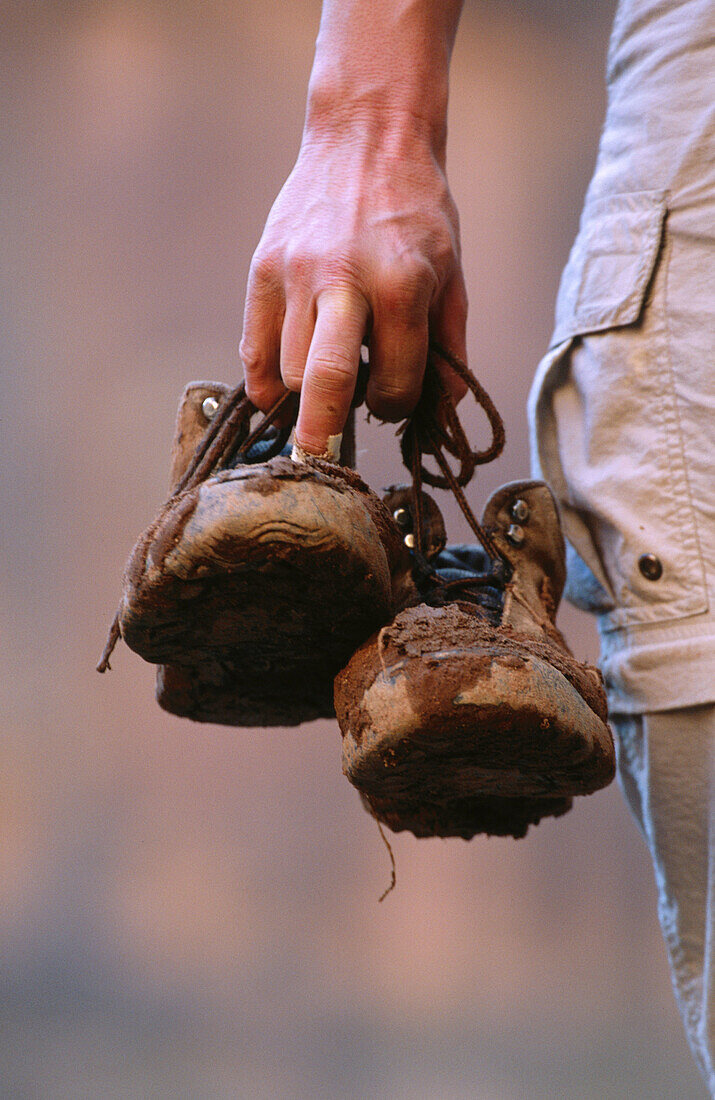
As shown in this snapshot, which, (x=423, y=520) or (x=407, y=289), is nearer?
(x=407, y=289)

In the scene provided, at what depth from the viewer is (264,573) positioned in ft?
1.97

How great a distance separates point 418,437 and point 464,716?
1.00ft

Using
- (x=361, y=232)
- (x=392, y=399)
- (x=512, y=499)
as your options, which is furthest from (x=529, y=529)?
(x=361, y=232)

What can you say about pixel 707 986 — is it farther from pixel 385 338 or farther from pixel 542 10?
pixel 542 10

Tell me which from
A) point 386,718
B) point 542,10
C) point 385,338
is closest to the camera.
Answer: point 386,718

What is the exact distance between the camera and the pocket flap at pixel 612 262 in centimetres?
81

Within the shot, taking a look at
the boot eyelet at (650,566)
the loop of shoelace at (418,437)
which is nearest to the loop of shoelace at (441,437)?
the loop of shoelace at (418,437)

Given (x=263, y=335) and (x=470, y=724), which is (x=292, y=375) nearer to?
(x=263, y=335)

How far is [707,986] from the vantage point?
800 millimetres

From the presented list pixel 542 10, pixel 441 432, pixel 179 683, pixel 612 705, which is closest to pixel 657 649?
pixel 612 705

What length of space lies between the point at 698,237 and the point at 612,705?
14.1 inches

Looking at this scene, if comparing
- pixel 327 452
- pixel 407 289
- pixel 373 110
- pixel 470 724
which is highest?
pixel 373 110

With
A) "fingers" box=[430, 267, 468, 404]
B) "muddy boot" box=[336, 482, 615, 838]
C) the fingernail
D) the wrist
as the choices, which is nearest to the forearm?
the wrist

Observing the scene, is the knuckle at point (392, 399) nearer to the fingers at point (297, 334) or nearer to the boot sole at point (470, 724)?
the fingers at point (297, 334)
